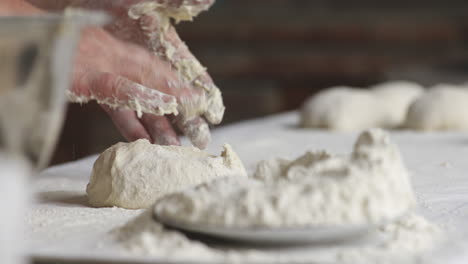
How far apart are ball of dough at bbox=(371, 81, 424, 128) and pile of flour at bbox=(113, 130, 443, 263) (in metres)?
1.41

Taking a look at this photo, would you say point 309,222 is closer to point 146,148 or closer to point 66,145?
point 146,148

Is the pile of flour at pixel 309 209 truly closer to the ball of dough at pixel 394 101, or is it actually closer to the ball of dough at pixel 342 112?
the ball of dough at pixel 342 112

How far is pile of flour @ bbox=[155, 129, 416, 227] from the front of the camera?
2.29 ft

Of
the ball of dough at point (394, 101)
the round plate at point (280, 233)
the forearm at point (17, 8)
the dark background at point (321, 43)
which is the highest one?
the forearm at point (17, 8)

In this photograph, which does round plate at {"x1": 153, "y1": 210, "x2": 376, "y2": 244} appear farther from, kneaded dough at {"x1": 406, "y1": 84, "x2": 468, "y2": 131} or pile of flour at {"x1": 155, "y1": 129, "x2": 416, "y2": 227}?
kneaded dough at {"x1": 406, "y1": 84, "x2": 468, "y2": 131}

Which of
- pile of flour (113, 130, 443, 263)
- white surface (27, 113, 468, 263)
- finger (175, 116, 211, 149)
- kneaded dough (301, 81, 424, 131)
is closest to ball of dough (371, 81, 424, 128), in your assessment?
kneaded dough (301, 81, 424, 131)

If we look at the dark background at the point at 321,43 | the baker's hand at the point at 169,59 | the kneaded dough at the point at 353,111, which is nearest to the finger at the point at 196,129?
the baker's hand at the point at 169,59

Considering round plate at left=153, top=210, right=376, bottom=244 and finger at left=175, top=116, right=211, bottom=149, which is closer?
round plate at left=153, top=210, right=376, bottom=244

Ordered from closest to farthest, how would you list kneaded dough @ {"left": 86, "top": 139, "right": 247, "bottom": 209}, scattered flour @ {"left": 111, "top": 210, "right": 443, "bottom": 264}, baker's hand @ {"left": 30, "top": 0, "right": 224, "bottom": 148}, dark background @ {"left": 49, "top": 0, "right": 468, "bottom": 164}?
scattered flour @ {"left": 111, "top": 210, "right": 443, "bottom": 264}
kneaded dough @ {"left": 86, "top": 139, "right": 247, "bottom": 209}
baker's hand @ {"left": 30, "top": 0, "right": 224, "bottom": 148}
dark background @ {"left": 49, "top": 0, "right": 468, "bottom": 164}

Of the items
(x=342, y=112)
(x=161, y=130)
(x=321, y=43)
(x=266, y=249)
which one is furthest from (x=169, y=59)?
(x=321, y=43)

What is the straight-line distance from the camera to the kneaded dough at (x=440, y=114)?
2004 millimetres

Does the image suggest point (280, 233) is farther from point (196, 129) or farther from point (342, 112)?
point (342, 112)

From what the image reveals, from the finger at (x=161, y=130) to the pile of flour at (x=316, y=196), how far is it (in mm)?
459

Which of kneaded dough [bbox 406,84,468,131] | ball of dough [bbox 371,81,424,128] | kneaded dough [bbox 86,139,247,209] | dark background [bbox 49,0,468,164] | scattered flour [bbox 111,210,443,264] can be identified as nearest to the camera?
scattered flour [bbox 111,210,443,264]
